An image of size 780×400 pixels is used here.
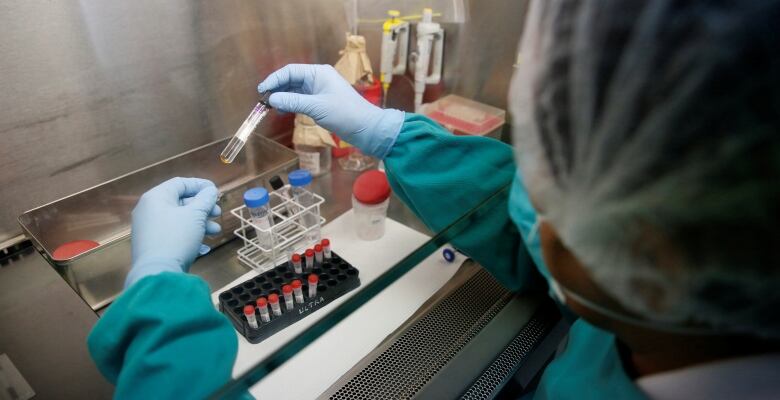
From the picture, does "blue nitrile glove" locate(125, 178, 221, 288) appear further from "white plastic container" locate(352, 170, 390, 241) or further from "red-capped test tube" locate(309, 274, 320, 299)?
"white plastic container" locate(352, 170, 390, 241)

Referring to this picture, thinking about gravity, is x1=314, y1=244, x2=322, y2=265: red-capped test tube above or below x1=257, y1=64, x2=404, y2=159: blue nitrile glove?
below

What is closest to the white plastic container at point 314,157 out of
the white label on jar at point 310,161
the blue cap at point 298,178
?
the white label on jar at point 310,161

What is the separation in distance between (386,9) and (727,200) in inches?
47.3

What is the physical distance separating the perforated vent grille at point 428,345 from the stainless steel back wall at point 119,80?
2.54 ft

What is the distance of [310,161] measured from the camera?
133 centimetres

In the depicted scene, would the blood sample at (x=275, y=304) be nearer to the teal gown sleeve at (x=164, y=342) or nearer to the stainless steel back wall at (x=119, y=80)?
the teal gown sleeve at (x=164, y=342)

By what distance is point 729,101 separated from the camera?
321 mm

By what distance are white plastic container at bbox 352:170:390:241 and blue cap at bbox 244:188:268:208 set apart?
231mm

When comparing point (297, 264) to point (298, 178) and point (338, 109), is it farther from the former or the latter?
point (338, 109)

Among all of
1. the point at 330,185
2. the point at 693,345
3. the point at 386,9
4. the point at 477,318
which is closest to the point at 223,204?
the point at 330,185

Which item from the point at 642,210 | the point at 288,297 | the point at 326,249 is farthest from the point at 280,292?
the point at 642,210

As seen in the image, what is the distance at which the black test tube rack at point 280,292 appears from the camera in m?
0.86

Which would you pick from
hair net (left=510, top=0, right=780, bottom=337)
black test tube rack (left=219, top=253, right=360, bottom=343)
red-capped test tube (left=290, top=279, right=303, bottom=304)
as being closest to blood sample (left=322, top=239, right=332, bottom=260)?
black test tube rack (left=219, top=253, right=360, bottom=343)

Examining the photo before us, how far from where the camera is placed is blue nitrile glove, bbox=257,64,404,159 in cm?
92
